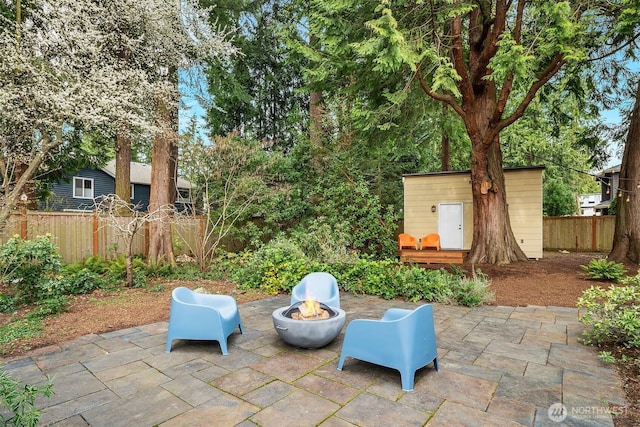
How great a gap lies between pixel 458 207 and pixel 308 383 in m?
9.93

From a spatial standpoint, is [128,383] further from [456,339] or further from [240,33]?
[240,33]

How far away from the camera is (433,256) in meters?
9.83

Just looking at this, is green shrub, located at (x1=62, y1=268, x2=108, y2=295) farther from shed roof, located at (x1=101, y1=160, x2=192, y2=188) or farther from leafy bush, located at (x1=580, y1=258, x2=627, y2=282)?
shed roof, located at (x1=101, y1=160, x2=192, y2=188)

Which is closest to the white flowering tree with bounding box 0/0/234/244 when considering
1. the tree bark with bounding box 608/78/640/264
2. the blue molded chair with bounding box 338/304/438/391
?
the blue molded chair with bounding box 338/304/438/391

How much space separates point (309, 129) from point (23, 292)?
8.31m

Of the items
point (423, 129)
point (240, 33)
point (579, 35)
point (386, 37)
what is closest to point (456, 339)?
point (386, 37)

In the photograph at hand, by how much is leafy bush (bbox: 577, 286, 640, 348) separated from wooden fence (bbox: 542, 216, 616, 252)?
39.4ft

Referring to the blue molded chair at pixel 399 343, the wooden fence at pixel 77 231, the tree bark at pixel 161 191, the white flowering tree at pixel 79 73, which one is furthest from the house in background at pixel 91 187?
the blue molded chair at pixel 399 343

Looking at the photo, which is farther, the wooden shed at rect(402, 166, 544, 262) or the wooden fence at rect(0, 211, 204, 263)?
the wooden shed at rect(402, 166, 544, 262)

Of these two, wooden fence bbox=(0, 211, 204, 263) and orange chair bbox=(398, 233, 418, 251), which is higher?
wooden fence bbox=(0, 211, 204, 263)

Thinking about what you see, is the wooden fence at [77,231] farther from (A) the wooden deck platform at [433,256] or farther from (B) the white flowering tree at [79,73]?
(A) the wooden deck platform at [433,256]

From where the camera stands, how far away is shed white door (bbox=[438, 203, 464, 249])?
1119cm

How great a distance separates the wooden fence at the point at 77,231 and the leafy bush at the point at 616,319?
7.20m

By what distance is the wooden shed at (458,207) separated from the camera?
10344 mm
